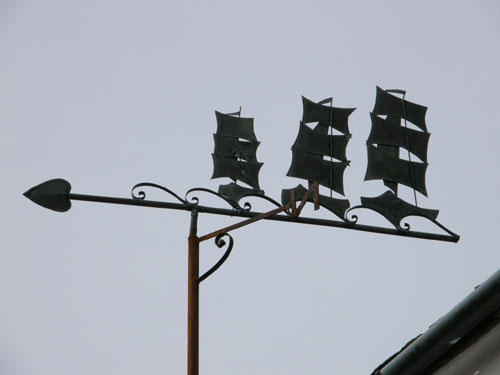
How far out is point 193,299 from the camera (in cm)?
402

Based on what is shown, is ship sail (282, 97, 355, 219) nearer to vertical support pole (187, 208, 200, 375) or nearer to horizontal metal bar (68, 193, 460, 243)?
horizontal metal bar (68, 193, 460, 243)

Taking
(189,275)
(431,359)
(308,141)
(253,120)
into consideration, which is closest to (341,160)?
(308,141)

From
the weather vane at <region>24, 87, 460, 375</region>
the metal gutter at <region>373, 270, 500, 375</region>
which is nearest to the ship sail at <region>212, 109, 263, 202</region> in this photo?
the weather vane at <region>24, 87, 460, 375</region>

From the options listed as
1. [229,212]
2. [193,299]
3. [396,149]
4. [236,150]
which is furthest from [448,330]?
[396,149]

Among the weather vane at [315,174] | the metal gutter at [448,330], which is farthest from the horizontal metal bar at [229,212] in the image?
the metal gutter at [448,330]

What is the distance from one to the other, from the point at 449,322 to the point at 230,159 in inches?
88.4

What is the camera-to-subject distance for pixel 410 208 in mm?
5309

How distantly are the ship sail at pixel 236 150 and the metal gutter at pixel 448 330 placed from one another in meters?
1.93

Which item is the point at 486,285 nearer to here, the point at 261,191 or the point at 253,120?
the point at 261,191

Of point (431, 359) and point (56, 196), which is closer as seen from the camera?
point (431, 359)

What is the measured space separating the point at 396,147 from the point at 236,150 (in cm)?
122

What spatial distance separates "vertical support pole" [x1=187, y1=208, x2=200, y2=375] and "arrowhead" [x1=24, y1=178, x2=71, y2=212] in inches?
31.5

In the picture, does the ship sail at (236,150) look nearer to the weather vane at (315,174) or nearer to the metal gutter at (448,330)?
the weather vane at (315,174)

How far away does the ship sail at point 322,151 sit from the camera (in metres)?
5.01
